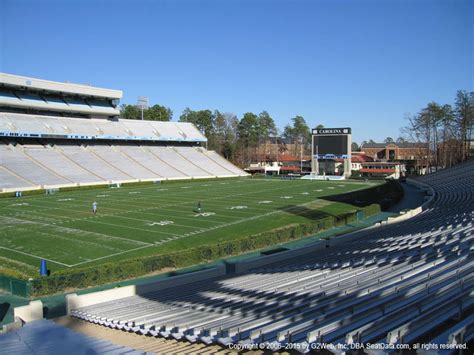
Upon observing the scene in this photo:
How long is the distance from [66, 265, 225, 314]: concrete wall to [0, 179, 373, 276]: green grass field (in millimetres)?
5578

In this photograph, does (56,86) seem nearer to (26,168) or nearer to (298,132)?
(26,168)

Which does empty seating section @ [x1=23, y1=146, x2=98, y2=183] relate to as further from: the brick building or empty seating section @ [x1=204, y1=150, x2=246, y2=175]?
the brick building

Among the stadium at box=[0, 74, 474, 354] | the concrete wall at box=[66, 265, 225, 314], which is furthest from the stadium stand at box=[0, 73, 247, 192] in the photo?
the concrete wall at box=[66, 265, 225, 314]

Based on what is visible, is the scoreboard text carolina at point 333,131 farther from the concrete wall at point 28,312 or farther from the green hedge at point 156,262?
the concrete wall at point 28,312

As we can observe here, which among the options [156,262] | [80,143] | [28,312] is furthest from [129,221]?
[80,143]

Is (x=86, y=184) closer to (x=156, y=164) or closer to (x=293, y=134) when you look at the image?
Result: (x=156, y=164)

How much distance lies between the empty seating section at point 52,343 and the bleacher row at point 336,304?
0.77 metres

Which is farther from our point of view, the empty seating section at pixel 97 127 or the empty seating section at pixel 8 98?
the empty seating section at pixel 8 98

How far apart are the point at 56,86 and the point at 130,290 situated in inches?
2138

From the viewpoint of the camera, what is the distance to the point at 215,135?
102438 mm

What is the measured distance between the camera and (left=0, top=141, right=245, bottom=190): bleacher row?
4568 cm

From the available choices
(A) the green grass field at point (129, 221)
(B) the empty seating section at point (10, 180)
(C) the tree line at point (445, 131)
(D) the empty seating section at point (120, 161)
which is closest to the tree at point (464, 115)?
(C) the tree line at point (445, 131)

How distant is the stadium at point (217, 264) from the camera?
5.73 m

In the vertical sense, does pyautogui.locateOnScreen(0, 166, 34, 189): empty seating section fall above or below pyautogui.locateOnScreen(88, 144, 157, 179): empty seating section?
below
